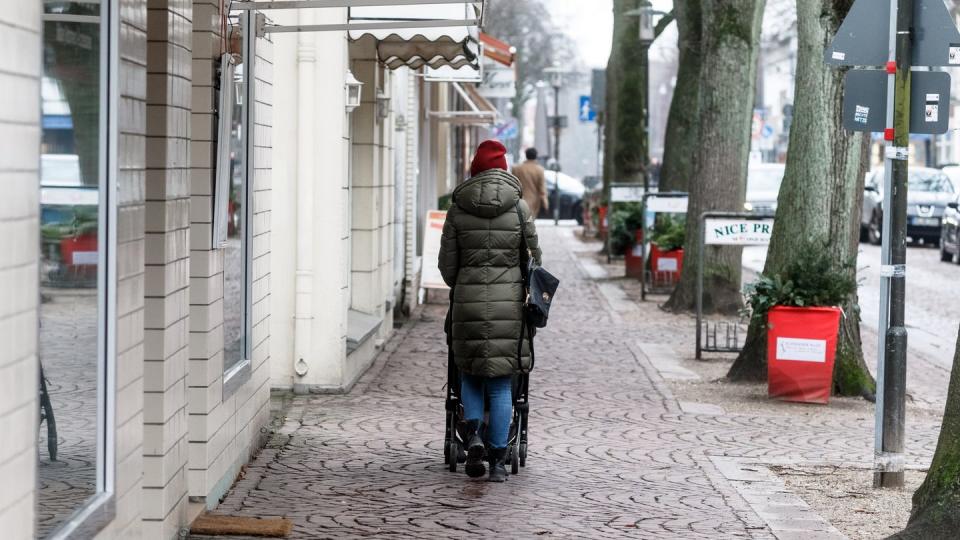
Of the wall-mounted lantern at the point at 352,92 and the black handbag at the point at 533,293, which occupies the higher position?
the wall-mounted lantern at the point at 352,92

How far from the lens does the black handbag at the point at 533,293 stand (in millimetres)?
8172

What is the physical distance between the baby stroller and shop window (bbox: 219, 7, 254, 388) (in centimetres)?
111

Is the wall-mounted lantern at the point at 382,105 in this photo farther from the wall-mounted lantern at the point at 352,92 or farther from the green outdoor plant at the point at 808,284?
the green outdoor plant at the point at 808,284

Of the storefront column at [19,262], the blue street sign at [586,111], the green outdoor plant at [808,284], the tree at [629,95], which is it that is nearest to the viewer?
the storefront column at [19,262]

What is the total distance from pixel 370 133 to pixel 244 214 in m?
5.51

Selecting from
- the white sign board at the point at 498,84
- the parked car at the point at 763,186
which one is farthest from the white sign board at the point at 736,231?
the parked car at the point at 763,186

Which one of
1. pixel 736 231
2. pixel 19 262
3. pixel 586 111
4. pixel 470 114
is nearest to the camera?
pixel 19 262

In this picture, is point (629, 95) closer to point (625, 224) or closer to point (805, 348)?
point (625, 224)

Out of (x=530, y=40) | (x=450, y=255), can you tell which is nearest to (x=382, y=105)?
(x=450, y=255)

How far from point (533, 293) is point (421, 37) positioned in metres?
4.70

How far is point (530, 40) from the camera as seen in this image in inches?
2908

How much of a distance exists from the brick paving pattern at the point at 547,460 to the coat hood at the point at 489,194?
1455mm

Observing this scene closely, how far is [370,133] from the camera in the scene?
1371 cm

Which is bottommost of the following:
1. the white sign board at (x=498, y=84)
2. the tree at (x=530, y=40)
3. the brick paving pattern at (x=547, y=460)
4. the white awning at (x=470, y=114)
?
the brick paving pattern at (x=547, y=460)
